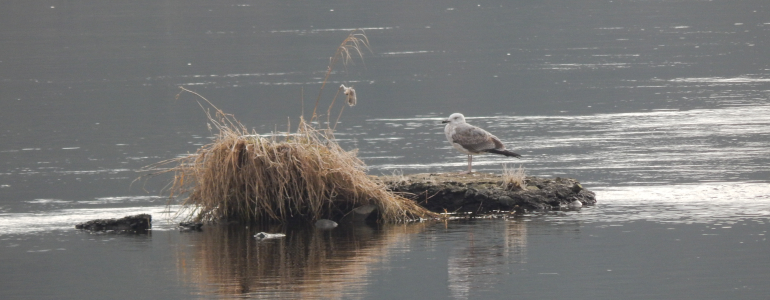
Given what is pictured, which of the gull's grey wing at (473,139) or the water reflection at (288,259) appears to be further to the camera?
the gull's grey wing at (473,139)

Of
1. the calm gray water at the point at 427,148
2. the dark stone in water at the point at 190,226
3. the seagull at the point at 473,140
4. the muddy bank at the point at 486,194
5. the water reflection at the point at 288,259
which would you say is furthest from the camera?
the seagull at the point at 473,140

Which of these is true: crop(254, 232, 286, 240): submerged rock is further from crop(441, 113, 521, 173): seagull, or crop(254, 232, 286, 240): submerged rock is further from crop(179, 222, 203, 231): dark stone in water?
crop(441, 113, 521, 173): seagull

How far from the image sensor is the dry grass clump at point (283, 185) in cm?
1704

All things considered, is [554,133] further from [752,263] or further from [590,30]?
[590,30]

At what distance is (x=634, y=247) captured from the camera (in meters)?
14.7

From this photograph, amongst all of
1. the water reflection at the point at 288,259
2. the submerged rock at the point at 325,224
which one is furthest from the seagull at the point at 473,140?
the submerged rock at the point at 325,224

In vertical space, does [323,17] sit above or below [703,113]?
above

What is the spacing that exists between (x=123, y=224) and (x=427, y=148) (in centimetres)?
979

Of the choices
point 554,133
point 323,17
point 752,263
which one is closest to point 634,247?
point 752,263

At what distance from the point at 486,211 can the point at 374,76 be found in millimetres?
26840

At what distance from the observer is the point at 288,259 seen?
47.8ft

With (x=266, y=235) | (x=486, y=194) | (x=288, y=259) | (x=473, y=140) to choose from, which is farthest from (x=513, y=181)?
(x=288, y=259)

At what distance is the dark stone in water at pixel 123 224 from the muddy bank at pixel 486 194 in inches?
125

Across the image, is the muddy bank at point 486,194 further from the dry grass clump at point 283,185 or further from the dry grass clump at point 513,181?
the dry grass clump at point 283,185
